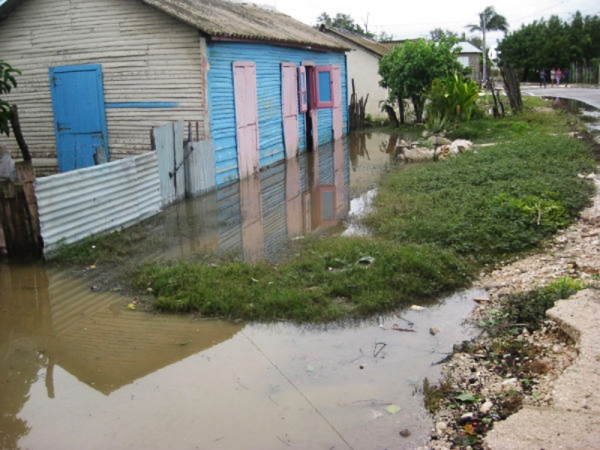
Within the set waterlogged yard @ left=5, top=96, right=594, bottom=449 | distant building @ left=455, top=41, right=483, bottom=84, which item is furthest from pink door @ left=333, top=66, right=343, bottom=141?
distant building @ left=455, top=41, right=483, bottom=84

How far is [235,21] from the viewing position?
13.1m

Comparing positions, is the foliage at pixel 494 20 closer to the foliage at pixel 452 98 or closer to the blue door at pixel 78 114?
the foliage at pixel 452 98

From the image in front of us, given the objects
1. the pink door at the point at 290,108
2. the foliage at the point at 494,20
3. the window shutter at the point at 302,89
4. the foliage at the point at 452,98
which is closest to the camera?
the pink door at the point at 290,108

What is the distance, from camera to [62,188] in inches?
295

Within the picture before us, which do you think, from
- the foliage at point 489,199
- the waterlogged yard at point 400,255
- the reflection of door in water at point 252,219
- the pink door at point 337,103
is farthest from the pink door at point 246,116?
the pink door at point 337,103

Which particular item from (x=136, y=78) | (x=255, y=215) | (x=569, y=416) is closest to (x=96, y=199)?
(x=255, y=215)

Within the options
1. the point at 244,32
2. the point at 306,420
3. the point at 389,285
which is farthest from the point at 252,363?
the point at 244,32

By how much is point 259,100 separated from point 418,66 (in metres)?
8.39

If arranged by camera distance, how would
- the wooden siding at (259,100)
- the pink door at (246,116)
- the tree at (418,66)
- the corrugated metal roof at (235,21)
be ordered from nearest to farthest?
the corrugated metal roof at (235,21) → the wooden siding at (259,100) → the pink door at (246,116) → the tree at (418,66)

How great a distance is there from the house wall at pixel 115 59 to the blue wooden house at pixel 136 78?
19 mm

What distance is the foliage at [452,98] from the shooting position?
18.9 meters

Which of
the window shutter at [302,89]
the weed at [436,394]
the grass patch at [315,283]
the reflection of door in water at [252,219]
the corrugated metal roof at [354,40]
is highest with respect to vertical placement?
the corrugated metal roof at [354,40]

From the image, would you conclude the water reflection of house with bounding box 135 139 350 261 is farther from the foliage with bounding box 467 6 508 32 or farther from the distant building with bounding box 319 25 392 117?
the foliage with bounding box 467 6 508 32

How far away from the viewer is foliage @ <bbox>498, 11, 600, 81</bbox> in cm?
4675
